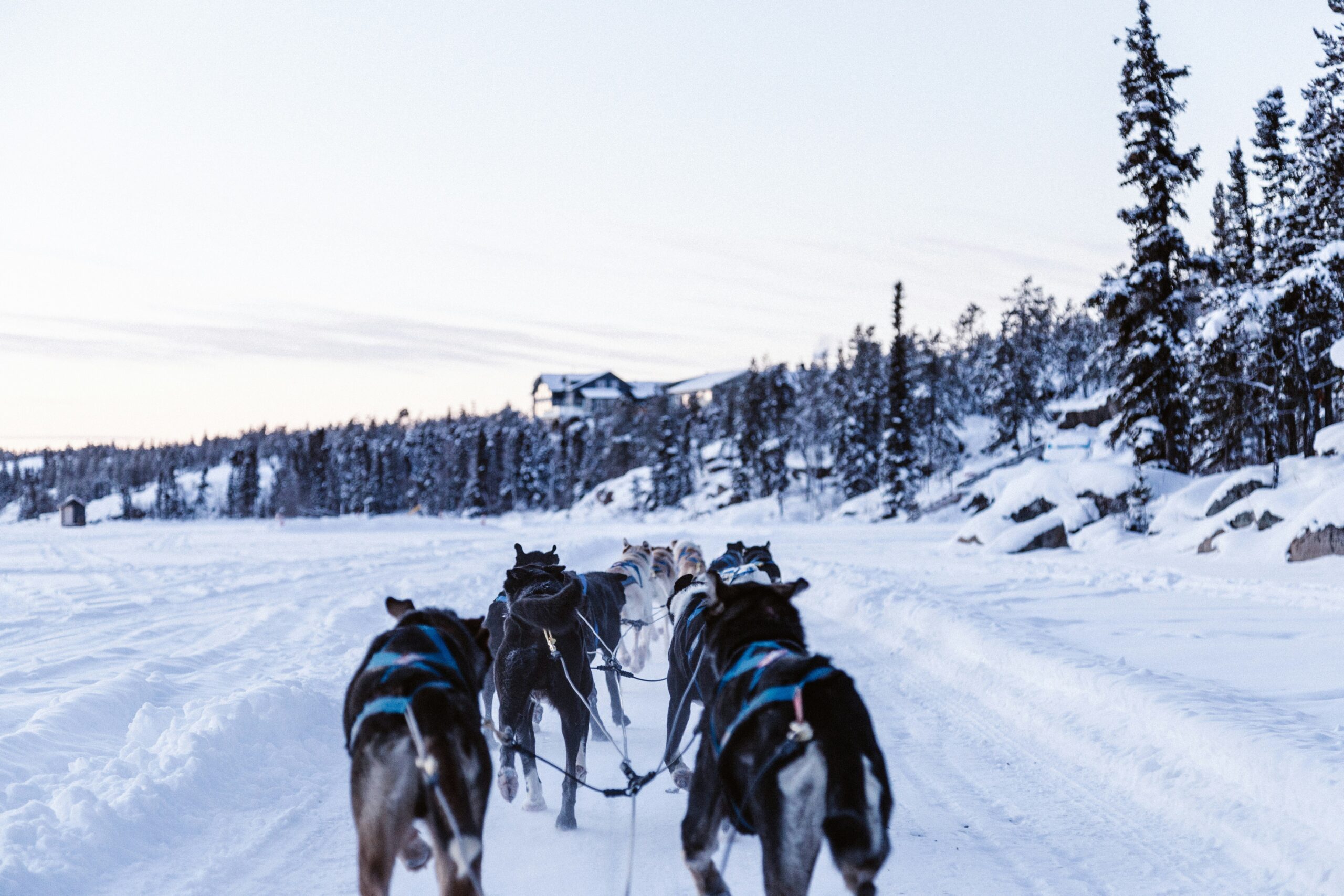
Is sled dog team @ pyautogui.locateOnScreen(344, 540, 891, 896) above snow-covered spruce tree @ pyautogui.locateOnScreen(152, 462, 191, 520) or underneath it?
above

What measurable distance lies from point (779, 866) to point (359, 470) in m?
113

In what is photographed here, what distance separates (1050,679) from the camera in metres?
8.19

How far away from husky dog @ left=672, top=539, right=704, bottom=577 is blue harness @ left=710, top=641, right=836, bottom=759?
669 centimetres

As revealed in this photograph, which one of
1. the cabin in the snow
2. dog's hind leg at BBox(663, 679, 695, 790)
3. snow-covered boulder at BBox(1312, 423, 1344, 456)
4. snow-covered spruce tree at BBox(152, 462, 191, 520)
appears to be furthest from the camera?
snow-covered spruce tree at BBox(152, 462, 191, 520)

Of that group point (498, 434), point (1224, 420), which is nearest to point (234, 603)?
point (1224, 420)

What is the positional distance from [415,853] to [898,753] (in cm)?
406

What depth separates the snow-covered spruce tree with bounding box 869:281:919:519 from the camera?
50656mm

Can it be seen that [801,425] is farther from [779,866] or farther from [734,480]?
[779,866]

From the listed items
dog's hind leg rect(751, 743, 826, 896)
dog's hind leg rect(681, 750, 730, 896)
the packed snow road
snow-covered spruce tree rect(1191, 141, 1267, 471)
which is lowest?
the packed snow road

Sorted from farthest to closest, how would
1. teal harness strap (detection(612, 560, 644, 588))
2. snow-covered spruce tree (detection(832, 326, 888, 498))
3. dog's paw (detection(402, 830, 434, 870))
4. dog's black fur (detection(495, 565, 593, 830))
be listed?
snow-covered spruce tree (detection(832, 326, 888, 498)) < teal harness strap (detection(612, 560, 644, 588)) < dog's black fur (detection(495, 565, 593, 830)) < dog's paw (detection(402, 830, 434, 870))

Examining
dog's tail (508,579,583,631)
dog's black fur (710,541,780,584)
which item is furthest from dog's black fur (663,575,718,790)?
dog's black fur (710,541,780,584)

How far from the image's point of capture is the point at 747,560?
8984 millimetres

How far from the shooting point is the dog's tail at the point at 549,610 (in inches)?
218

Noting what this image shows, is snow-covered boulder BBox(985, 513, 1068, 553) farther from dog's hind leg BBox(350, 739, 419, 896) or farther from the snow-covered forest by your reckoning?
dog's hind leg BBox(350, 739, 419, 896)
